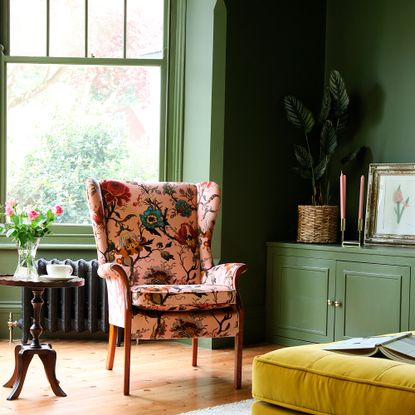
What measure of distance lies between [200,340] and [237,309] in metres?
1.00

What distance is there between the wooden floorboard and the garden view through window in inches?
36.7

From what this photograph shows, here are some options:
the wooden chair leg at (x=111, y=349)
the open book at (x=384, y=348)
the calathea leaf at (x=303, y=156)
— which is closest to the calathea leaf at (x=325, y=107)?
the calathea leaf at (x=303, y=156)

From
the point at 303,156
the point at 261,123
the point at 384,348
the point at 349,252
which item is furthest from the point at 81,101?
the point at 384,348

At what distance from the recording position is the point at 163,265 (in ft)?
13.4

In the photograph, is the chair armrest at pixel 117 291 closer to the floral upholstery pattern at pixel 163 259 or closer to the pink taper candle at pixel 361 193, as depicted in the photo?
the floral upholstery pattern at pixel 163 259

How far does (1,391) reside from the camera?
3449mm

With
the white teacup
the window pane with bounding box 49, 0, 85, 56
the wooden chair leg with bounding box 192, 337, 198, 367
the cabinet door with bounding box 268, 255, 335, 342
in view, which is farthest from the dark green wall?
the white teacup

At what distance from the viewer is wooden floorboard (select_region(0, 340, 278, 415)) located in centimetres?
327

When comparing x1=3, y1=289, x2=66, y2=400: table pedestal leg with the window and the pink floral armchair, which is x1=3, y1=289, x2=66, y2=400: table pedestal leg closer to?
the pink floral armchair

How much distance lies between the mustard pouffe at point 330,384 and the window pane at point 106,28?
112 inches

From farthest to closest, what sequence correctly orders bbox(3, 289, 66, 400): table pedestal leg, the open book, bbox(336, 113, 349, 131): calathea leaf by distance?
bbox(336, 113, 349, 131): calathea leaf
bbox(3, 289, 66, 400): table pedestal leg
the open book

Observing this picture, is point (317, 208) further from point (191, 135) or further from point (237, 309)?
point (237, 309)

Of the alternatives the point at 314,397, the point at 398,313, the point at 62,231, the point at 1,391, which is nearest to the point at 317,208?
the point at 398,313

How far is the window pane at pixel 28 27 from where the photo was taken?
15.4 feet
